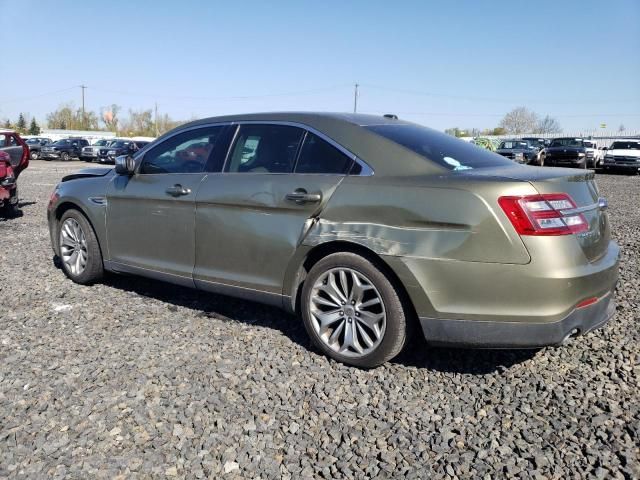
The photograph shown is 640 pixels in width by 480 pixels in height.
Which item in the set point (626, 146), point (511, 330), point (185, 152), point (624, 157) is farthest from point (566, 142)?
point (511, 330)

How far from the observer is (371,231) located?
3.29m

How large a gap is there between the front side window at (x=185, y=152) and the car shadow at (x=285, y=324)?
3.76 ft

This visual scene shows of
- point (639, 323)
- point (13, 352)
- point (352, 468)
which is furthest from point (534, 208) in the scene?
point (13, 352)

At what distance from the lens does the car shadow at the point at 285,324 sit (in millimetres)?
3564

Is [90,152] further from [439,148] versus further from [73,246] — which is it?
[439,148]

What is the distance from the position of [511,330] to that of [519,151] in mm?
28947

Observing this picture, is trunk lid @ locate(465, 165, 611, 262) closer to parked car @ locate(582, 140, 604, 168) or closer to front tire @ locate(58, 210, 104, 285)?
front tire @ locate(58, 210, 104, 285)

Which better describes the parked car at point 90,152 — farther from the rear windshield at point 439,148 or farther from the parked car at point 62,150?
the rear windshield at point 439,148

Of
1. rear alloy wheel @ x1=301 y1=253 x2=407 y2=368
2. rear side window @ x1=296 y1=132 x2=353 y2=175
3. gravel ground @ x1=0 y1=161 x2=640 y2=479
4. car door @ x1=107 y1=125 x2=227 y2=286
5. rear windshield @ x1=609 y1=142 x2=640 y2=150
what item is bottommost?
gravel ground @ x1=0 y1=161 x2=640 y2=479

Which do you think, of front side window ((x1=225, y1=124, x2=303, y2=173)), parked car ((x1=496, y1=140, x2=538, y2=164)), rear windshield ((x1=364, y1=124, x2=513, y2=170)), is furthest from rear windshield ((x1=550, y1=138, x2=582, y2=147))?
front side window ((x1=225, y1=124, x2=303, y2=173))

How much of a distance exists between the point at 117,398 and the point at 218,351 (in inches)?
31.6

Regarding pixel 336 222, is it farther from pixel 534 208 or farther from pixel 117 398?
pixel 117 398

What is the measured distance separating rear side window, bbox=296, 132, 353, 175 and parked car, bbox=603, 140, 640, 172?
88.0 feet

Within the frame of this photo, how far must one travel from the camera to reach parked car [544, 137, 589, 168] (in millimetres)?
26141
